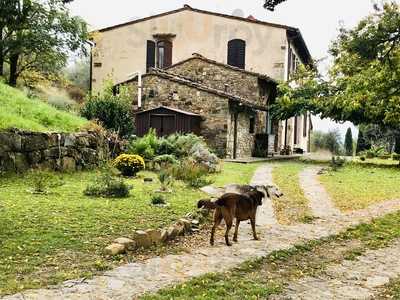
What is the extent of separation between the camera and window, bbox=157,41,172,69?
29953 millimetres

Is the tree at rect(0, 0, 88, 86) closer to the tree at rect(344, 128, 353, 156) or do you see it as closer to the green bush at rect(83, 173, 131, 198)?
the green bush at rect(83, 173, 131, 198)

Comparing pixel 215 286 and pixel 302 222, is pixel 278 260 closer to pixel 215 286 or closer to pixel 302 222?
pixel 215 286

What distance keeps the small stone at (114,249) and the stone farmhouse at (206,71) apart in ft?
52.8

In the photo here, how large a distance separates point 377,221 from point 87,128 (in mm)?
9433

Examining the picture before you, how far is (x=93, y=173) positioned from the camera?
45.9 feet

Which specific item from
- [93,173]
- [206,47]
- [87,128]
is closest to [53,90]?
[206,47]

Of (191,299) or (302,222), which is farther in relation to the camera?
(302,222)

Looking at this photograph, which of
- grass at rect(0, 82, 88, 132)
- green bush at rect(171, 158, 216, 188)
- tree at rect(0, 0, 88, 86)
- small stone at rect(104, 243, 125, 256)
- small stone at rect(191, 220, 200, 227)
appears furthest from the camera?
tree at rect(0, 0, 88, 86)

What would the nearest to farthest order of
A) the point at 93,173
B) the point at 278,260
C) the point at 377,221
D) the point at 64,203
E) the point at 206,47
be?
1. the point at 278,260
2. the point at 64,203
3. the point at 377,221
4. the point at 93,173
5. the point at 206,47

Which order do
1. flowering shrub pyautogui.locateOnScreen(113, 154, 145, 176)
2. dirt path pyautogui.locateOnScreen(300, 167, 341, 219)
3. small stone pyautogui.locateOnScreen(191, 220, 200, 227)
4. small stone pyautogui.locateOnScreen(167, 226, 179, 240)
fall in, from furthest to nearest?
flowering shrub pyautogui.locateOnScreen(113, 154, 145, 176) < dirt path pyautogui.locateOnScreen(300, 167, 341, 219) < small stone pyautogui.locateOnScreen(191, 220, 200, 227) < small stone pyautogui.locateOnScreen(167, 226, 179, 240)

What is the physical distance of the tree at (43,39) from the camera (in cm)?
2162

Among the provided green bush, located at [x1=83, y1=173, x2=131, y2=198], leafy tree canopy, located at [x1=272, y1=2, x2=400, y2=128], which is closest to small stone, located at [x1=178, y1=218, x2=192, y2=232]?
green bush, located at [x1=83, y1=173, x2=131, y2=198]

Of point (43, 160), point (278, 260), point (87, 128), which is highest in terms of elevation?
point (87, 128)

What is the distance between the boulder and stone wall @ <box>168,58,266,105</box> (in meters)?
20.3
